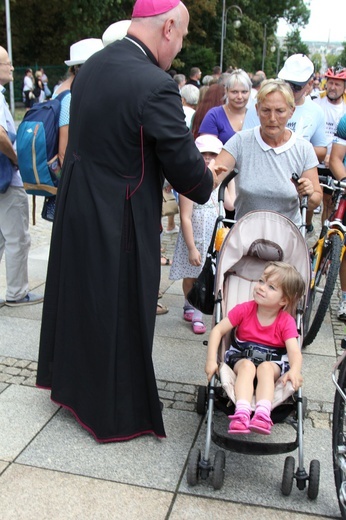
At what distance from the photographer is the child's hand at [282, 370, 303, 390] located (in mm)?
2943

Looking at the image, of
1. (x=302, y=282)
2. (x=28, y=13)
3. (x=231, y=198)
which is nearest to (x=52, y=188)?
(x=231, y=198)

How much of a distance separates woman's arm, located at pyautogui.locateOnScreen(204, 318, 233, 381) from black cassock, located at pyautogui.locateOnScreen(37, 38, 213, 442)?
0.33 meters

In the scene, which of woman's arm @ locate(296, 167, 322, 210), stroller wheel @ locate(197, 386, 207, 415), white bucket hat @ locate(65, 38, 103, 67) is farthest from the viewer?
white bucket hat @ locate(65, 38, 103, 67)

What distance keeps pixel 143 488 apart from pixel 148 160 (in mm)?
1609

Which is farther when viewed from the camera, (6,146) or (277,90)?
(6,146)

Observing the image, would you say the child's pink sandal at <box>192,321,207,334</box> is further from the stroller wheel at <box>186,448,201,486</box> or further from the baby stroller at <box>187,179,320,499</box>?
the stroller wheel at <box>186,448,201,486</box>

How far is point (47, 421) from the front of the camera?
11.7 ft

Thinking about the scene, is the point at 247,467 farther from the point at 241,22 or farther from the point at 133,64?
the point at 241,22

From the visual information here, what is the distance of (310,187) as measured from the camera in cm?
376

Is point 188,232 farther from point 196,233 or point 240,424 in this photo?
point 240,424

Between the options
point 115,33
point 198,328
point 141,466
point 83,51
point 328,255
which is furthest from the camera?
point 198,328

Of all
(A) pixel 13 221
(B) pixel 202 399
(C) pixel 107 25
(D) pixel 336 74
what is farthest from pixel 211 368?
(C) pixel 107 25

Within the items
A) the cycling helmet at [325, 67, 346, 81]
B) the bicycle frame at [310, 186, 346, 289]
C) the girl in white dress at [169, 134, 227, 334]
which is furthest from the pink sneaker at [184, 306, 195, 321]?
the cycling helmet at [325, 67, 346, 81]

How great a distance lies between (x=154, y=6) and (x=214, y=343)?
5.54 ft
